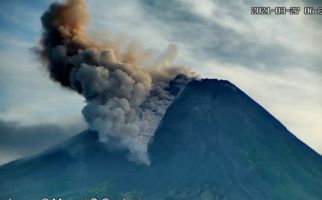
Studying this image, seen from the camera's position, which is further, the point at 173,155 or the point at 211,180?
the point at 173,155

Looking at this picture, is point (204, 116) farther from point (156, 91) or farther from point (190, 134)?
point (156, 91)

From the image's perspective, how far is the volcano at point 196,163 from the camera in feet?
165

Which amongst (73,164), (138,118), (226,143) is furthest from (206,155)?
(73,164)

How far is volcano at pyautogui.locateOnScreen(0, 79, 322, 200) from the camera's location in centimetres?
5022

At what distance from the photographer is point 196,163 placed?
54750 millimetres

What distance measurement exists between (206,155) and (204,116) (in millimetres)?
5830

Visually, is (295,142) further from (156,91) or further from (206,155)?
(156,91)

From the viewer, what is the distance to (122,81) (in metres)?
45.4

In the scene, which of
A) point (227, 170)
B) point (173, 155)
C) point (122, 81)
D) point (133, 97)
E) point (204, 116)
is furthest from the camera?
point (204, 116)

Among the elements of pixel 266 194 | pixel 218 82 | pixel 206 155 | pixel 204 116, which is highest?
pixel 218 82

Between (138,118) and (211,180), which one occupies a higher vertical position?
(138,118)

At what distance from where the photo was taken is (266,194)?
5141 cm

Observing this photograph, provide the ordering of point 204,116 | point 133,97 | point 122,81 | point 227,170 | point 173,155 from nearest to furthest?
point 122,81 < point 133,97 < point 227,170 < point 173,155 < point 204,116

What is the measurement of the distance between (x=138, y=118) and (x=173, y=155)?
5.25m
